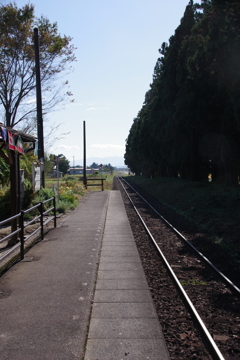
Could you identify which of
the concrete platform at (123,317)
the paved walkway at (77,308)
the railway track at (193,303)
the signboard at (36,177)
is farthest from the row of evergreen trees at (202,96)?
the concrete platform at (123,317)

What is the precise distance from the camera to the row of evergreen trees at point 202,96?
681 inches

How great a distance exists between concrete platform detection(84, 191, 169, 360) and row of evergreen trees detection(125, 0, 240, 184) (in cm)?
1200

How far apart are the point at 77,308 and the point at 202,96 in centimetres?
2162

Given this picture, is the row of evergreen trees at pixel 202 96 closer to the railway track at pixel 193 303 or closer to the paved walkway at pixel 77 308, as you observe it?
the railway track at pixel 193 303

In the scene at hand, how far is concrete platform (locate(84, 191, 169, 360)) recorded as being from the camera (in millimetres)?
4039

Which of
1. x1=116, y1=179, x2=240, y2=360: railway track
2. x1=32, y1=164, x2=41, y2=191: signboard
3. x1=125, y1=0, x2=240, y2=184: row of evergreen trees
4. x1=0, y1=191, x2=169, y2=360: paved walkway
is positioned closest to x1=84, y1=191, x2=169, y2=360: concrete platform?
x1=0, y1=191, x2=169, y2=360: paved walkway

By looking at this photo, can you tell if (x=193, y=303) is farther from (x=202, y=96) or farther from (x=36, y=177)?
(x=202, y=96)

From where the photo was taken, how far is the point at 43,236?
10.9 metres

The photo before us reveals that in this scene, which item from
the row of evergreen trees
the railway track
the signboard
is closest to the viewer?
the railway track

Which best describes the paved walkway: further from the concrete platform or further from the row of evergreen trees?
the row of evergreen trees

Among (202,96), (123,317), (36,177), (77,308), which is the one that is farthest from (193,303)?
(202,96)

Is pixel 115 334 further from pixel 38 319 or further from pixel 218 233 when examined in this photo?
pixel 218 233

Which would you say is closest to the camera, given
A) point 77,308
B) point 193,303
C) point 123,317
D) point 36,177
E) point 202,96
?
point 123,317

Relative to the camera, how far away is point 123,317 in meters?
4.99
